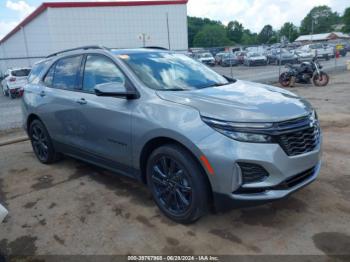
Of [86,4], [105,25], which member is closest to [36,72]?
[86,4]

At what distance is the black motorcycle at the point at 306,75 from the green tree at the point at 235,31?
99986mm

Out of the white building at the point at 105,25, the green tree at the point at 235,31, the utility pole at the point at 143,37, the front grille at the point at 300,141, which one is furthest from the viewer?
the green tree at the point at 235,31

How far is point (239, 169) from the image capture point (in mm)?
2814

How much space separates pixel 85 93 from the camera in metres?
4.20

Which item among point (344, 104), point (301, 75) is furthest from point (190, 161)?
point (301, 75)

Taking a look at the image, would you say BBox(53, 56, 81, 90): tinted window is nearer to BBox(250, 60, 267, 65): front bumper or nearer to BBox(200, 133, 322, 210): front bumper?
BBox(200, 133, 322, 210): front bumper

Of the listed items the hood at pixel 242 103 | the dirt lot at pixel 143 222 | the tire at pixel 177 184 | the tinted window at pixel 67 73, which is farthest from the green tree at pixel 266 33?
the tire at pixel 177 184

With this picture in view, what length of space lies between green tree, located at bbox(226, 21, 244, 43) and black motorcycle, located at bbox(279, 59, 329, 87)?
99986 mm

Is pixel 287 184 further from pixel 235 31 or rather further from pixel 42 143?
pixel 235 31

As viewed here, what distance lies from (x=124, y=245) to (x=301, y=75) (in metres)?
12.5

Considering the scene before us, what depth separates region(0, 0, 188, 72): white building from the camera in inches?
1009

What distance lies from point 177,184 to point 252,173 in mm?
791

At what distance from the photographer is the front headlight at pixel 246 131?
2840mm

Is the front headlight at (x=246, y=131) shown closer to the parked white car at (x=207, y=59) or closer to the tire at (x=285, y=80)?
the tire at (x=285, y=80)
